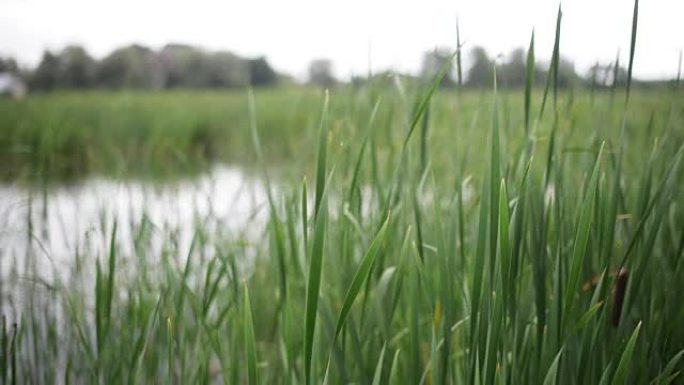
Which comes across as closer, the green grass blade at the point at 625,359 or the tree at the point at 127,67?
the green grass blade at the point at 625,359

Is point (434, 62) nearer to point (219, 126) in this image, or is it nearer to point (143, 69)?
point (143, 69)

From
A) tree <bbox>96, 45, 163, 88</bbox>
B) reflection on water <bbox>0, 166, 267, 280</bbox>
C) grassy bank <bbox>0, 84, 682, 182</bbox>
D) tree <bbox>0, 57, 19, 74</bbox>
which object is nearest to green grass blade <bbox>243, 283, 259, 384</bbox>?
grassy bank <bbox>0, 84, 682, 182</bbox>

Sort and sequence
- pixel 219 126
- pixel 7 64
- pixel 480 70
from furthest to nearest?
pixel 219 126, pixel 7 64, pixel 480 70

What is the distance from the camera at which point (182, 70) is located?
454 cm

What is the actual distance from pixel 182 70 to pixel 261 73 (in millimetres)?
1064

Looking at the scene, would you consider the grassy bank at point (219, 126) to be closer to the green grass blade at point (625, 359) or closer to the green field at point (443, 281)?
the green field at point (443, 281)

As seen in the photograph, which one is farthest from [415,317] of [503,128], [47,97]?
[47,97]

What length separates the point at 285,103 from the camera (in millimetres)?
6770

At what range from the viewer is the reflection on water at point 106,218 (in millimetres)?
1511

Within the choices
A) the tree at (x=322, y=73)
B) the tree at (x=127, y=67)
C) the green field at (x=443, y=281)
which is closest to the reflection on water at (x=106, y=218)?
the green field at (x=443, y=281)

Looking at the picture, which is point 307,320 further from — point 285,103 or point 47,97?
point 285,103

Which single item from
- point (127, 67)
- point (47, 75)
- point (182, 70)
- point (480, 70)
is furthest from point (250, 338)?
point (182, 70)

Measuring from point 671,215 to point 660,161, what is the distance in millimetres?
108

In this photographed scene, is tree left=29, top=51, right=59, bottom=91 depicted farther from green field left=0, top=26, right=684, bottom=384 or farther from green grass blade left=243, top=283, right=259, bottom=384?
green grass blade left=243, top=283, right=259, bottom=384
